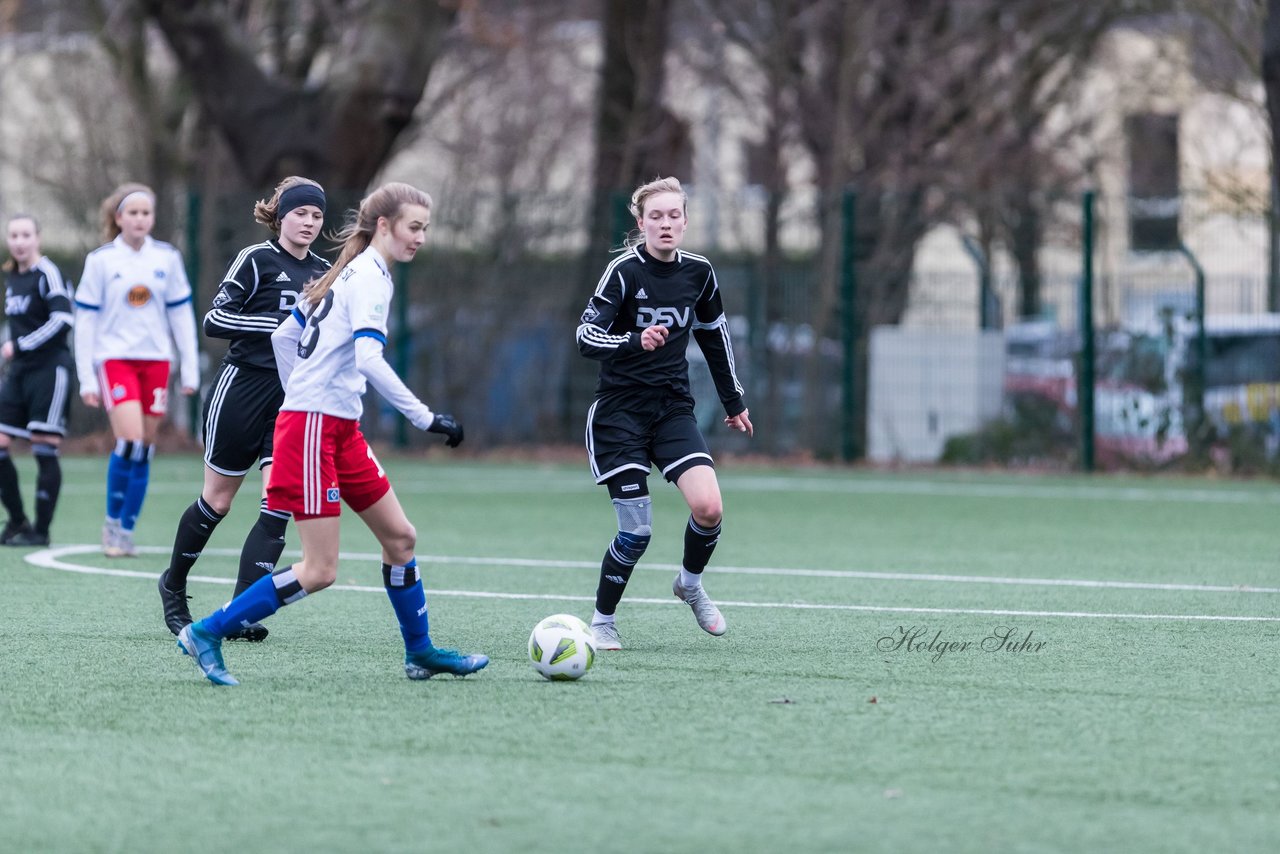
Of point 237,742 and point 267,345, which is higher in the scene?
point 267,345

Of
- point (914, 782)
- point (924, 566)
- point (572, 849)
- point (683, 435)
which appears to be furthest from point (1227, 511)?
point (572, 849)

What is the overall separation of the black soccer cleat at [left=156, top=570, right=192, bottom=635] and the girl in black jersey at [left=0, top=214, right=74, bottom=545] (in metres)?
3.90

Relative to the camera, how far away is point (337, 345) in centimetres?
636

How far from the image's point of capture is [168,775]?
5105 millimetres

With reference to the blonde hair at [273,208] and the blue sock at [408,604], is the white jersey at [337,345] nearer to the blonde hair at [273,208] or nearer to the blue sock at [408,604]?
the blue sock at [408,604]

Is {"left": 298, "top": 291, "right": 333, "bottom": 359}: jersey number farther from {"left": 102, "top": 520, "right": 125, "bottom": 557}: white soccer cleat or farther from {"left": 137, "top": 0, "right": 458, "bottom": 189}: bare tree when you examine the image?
{"left": 137, "top": 0, "right": 458, "bottom": 189}: bare tree

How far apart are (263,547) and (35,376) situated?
14.5 ft

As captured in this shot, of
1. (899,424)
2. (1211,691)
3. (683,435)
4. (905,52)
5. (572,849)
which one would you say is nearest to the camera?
(572,849)

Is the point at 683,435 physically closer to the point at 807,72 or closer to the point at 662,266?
the point at 662,266

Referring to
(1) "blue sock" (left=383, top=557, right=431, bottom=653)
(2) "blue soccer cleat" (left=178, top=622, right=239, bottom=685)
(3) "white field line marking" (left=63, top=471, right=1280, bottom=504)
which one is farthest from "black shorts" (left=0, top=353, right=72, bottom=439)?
(1) "blue sock" (left=383, top=557, right=431, bottom=653)

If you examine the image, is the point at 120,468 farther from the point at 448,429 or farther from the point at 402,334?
the point at 402,334

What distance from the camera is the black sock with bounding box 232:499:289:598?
771cm

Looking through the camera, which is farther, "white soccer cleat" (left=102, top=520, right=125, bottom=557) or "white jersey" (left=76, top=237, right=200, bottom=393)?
"white soccer cleat" (left=102, top=520, right=125, bottom=557)

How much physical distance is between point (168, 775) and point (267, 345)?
318 cm
